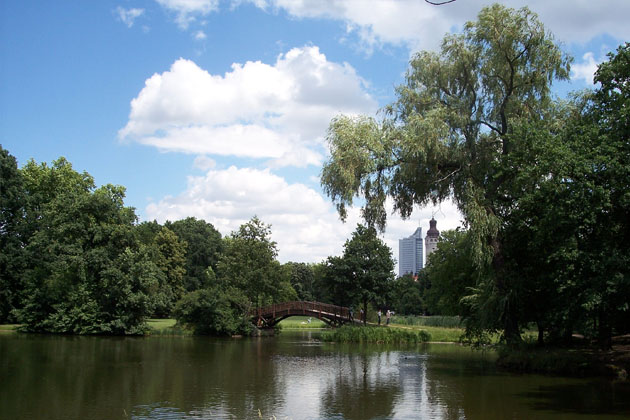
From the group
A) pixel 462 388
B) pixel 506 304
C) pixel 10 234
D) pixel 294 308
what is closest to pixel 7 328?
pixel 10 234

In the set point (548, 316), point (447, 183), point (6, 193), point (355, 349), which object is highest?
point (6, 193)

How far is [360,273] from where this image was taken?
4641 centimetres

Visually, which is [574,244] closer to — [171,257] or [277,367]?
[277,367]

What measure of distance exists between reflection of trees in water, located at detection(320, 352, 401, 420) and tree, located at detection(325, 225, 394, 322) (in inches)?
844

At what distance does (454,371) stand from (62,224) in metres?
27.0

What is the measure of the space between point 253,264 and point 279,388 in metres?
28.5

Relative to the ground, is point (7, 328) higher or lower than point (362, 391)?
higher

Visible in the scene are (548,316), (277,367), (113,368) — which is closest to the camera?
(548,316)

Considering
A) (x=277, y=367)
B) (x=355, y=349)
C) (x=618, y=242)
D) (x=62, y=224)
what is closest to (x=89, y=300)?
(x=62, y=224)

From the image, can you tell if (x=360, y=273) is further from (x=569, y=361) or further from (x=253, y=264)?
(x=569, y=361)

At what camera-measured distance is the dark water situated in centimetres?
1277

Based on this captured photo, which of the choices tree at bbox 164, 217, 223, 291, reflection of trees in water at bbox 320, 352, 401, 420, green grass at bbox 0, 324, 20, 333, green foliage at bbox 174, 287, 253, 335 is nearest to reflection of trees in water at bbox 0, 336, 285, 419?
reflection of trees in water at bbox 320, 352, 401, 420

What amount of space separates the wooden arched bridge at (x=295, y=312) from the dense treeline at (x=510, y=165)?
73.0 feet

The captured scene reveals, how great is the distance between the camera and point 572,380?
1839 centimetres
